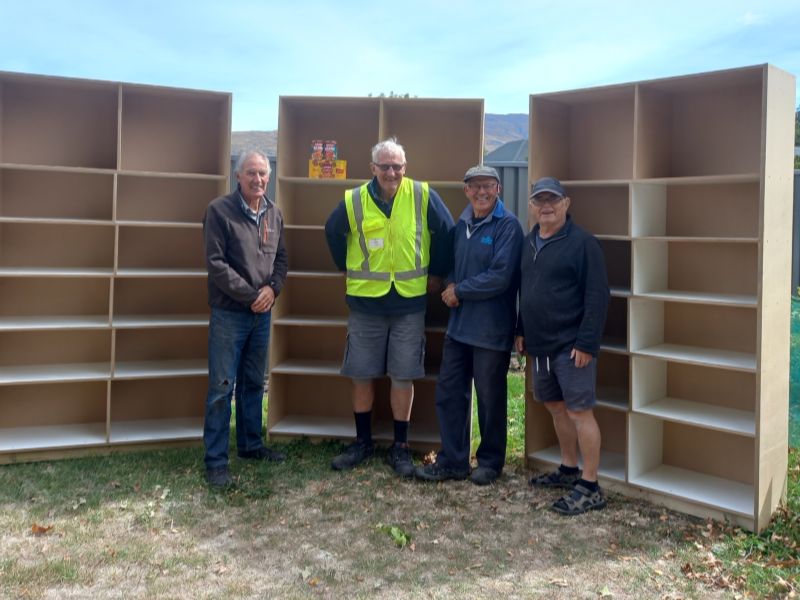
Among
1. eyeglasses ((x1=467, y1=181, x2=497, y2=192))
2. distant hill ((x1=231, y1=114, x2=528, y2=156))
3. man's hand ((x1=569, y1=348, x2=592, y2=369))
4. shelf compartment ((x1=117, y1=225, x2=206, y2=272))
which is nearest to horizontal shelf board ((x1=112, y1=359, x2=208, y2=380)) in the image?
shelf compartment ((x1=117, y1=225, x2=206, y2=272))

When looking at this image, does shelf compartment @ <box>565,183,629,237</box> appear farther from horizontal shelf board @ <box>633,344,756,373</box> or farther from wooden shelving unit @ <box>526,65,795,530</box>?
horizontal shelf board @ <box>633,344,756,373</box>

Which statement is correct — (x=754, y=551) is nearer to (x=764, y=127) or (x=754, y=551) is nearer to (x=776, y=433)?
(x=776, y=433)

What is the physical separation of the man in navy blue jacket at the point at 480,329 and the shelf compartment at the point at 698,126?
828 millimetres

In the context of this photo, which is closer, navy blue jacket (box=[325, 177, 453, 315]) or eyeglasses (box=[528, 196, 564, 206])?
eyeglasses (box=[528, 196, 564, 206])

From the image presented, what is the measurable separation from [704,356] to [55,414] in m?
4.09

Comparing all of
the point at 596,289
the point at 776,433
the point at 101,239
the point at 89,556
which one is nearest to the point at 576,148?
the point at 596,289

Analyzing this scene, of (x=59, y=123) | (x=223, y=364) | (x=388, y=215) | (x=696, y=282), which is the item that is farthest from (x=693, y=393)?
(x=59, y=123)

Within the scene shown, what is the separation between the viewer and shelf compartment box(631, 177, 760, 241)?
147 inches

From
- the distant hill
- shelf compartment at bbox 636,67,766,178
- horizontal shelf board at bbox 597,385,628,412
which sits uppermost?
the distant hill

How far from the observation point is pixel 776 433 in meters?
3.52

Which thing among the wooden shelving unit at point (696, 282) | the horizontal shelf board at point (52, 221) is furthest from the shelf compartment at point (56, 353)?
the wooden shelving unit at point (696, 282)

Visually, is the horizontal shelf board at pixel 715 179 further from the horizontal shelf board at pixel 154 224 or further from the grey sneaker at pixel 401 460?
the horizontal shelf board at pixel 154 224

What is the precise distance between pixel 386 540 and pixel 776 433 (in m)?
2.04

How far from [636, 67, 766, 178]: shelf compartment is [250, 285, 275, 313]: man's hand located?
2.16 m
